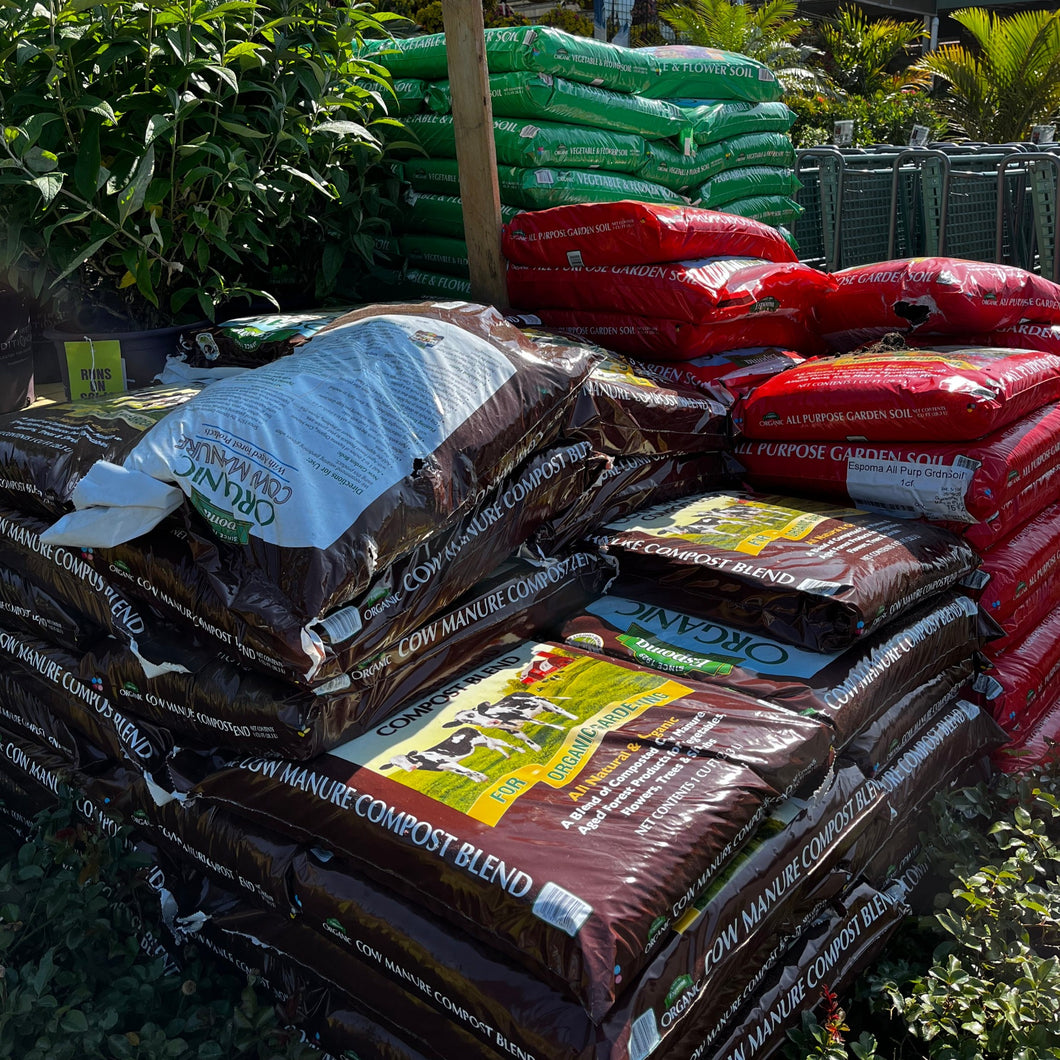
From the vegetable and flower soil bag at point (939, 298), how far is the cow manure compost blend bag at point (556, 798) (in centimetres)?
165

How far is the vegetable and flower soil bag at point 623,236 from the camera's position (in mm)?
2748

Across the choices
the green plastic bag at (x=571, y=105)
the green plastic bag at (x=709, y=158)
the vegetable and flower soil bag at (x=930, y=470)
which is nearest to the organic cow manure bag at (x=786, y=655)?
the vegetable and flower soil bag at (x=930, y=470)

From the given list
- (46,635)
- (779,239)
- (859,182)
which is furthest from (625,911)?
(859,182)

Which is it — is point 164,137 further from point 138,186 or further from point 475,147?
point 475,147

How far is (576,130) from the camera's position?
3.25 m

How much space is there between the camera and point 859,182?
21.0 feet

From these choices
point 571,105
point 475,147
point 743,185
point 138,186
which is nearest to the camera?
point 138,186

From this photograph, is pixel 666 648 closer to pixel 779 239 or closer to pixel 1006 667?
pixel 1006 667

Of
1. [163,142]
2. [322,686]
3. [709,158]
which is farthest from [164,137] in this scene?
[709,158]

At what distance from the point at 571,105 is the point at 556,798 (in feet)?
7.90

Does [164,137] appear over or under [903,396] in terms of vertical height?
over

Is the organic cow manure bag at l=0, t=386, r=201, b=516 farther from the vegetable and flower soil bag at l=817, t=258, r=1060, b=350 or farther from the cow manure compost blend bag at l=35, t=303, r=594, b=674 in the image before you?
the vegetable and flower soil bag at l=817, t=258, r=1060, b=350

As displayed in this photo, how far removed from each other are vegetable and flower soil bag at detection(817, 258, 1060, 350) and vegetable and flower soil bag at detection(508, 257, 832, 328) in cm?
18

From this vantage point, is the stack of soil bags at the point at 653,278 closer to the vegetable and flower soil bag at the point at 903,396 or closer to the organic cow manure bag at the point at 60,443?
the vegetable and flower soil bag at the point at 903,396
